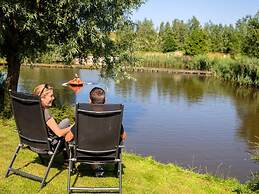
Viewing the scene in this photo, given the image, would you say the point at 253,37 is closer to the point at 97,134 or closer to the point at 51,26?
the point at 51,26

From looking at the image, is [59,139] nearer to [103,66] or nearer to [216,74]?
[103,66]

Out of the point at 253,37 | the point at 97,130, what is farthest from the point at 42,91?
the point at 253,37

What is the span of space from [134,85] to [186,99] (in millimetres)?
8396

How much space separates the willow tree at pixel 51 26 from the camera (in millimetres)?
12086

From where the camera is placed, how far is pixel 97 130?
567cm

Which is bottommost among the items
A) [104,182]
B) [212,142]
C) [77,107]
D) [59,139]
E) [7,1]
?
[212,142]

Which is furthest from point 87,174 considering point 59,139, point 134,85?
point 134,85

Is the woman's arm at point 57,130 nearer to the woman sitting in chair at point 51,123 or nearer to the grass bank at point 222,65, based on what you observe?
the woman sitting in chair at point 51,123

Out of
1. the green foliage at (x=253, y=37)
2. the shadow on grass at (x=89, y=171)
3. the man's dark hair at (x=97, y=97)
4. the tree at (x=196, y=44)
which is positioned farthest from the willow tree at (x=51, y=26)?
the tree at (x=196, y=44)

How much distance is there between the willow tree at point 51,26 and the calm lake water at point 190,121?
10.2ft

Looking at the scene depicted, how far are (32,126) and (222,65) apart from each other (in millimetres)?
49172

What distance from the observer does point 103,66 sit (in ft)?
51.2

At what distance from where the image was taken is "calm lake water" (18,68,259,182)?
51.3 feet

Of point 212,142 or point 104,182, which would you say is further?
point 212,142
